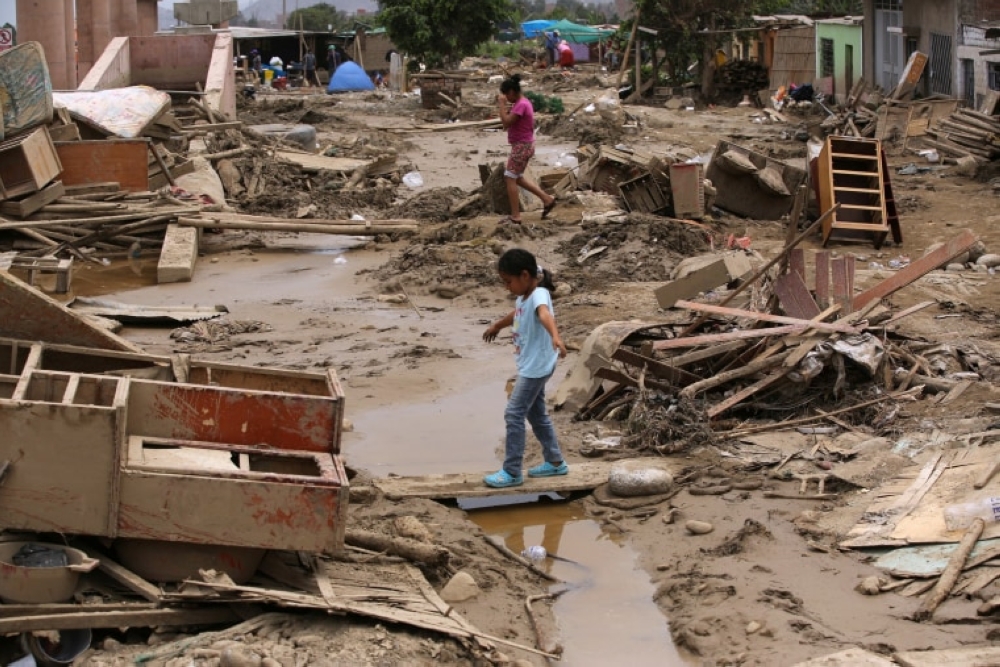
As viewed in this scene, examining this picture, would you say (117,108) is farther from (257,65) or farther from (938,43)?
(257,65)

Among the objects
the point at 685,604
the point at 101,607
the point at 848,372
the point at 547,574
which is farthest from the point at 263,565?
the point at 848,372

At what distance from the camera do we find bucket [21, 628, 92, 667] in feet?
16.0

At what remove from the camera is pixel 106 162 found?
15.7 metres

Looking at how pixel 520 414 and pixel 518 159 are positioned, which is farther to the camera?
pixel 518 159

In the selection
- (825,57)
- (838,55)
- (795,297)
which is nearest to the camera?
(795,297)

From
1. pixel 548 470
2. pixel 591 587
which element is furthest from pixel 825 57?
pixel 591 587

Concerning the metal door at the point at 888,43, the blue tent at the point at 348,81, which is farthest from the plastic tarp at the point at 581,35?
the metal door at the point at 888,43

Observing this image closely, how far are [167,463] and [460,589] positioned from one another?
4.88ft

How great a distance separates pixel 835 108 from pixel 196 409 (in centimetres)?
2872

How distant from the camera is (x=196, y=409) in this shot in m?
5.80

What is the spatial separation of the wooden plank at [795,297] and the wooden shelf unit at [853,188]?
6.11 metres

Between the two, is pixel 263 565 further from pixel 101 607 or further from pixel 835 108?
pixel 835 108

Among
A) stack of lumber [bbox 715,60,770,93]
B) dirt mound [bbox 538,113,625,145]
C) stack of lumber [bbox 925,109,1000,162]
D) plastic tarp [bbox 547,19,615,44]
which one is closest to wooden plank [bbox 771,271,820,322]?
stack of lumber [bbox 925,109,1000,162]

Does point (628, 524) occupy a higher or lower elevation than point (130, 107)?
lower
